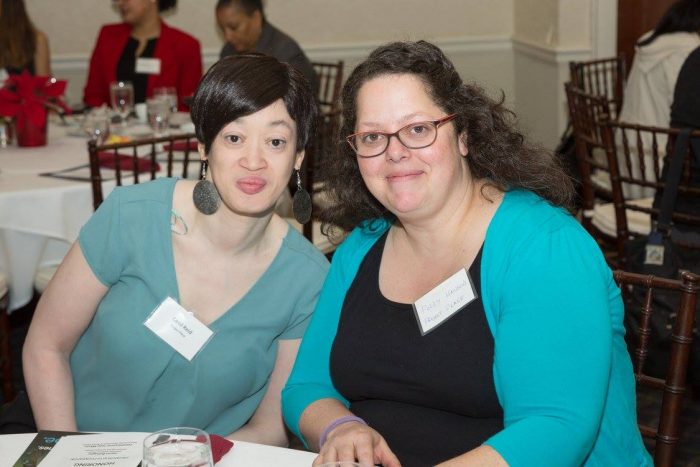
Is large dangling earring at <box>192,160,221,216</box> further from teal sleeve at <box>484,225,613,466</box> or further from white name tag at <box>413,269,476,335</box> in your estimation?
teal sleeve at <box>484,225,613,466</box>

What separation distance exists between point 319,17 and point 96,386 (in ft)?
15.4

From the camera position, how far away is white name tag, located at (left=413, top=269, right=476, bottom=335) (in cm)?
168

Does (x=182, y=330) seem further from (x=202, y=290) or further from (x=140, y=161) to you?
(x=140, y=161)

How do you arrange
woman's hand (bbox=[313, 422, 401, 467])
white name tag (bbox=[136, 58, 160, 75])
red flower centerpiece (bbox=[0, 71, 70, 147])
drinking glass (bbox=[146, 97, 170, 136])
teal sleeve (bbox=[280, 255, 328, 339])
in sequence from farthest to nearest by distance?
white name tag (bbox=[136, 58, 160, 75])
drinking glass (bbox=[146, 97, 170, 136])
red flower centerpiece (bbox=[0, 71, 70, 147])
teal sleeve (bbox=[280, 255, 328, 339])
woman's hand (bbox=[313, 422, 401, 467])

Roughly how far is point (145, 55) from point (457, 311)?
3859mm

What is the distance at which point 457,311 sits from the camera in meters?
1.68

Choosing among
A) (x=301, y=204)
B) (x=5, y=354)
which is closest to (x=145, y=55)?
(x=5, y=354)

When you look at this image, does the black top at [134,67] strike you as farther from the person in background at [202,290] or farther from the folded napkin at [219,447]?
the folded napkin at [219,447]

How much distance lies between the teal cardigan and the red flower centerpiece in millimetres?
2575

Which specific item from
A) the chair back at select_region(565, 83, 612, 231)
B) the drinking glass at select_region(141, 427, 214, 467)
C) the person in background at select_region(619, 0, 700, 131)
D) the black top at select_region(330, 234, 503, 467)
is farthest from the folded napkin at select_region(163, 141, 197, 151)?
the drinking glass at select_region(141, 427, 214, 467)

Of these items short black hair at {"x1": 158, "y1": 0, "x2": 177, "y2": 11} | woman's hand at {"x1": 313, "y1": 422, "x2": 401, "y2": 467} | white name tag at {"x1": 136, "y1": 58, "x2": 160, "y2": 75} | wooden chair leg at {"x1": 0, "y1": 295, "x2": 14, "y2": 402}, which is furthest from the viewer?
short black hair at {"x1": 158, "y1": 0, "x2": 177, "y2": 11}

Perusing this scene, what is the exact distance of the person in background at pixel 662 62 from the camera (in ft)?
13.8

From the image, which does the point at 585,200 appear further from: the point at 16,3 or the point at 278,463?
the point at 16,3

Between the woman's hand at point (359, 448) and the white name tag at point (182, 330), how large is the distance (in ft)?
1.26
